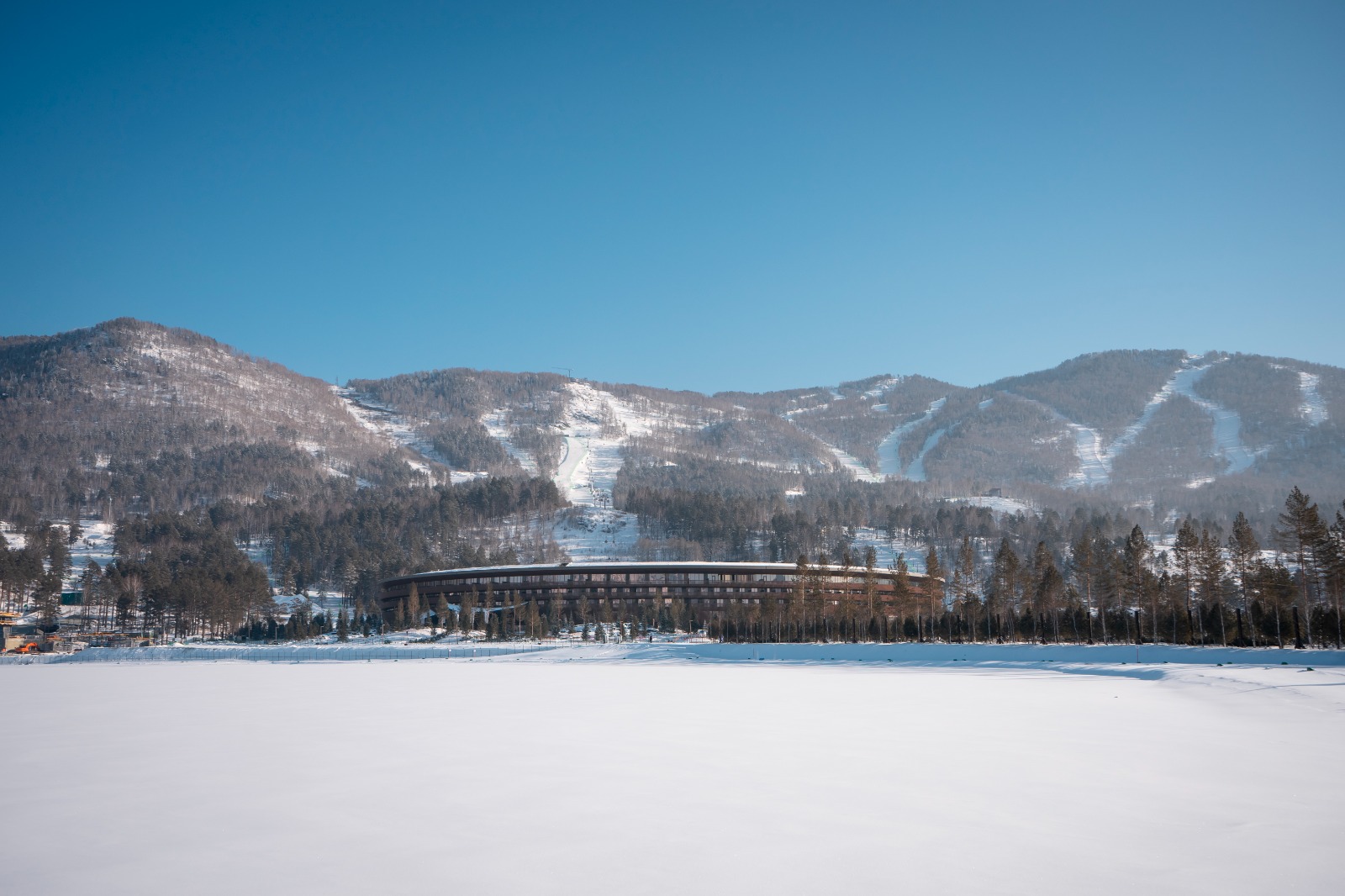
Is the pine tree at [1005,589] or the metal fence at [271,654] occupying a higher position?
the pine tree at [1005,589]

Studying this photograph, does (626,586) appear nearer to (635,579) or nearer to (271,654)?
(635,579)

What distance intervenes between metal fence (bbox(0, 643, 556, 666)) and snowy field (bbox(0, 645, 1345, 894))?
70.7 meters

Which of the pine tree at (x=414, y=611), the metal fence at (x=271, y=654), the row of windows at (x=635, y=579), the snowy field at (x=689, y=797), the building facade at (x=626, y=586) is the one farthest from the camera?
the row of windows at (x=635, y=579)

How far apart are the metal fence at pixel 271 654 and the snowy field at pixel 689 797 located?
70659 millimetres

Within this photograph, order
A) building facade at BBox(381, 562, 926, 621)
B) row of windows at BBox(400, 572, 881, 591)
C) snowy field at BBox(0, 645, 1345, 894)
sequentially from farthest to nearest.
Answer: row of windows at BBox(400, 572, 881, 591), building facade at BBox(381, 562, 926, 621), snowy field at BBox(0, 645, 1345, 894)

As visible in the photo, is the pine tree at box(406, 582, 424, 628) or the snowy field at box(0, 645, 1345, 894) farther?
the pine tree at box(406, 582, 424, 628)

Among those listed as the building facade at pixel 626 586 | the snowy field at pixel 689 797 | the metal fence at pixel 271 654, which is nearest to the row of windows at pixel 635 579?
the building facade at pixel 626 586

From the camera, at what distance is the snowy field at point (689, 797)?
1084 cm

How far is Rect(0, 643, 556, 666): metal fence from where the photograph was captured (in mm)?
100188

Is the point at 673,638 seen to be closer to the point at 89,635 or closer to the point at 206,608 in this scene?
the point at 206,608

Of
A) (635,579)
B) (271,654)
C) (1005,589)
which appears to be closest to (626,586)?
(635,579)

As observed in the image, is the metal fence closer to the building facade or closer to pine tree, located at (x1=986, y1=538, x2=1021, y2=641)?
the building facade

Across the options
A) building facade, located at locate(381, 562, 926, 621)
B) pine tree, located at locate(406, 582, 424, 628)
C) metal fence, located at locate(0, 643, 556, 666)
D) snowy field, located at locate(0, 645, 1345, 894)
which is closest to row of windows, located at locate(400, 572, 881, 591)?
building facade, located at locate(381, 562, 926, 621)

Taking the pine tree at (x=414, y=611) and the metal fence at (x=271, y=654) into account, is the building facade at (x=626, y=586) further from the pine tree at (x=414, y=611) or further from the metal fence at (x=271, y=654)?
the metal fence at (x=271, y=654)
